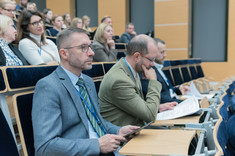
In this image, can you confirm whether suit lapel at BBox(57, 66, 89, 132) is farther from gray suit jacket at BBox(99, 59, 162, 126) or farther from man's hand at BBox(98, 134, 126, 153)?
gray suit jacket at BBox(99, 59, 162, 126)

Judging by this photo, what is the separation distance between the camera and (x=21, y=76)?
1.30 m

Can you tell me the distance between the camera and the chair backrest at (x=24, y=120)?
1.17 metres

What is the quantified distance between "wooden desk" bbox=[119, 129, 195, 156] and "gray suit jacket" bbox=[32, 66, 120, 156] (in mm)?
169

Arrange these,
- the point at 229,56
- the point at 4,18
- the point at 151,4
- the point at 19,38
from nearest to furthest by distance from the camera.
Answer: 1. the point at 4,18
2. the point at 19,38
3. the point at 229,56
4. the point at 151,4

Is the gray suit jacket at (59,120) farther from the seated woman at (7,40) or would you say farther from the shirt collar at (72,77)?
the seated woman at (7,40)

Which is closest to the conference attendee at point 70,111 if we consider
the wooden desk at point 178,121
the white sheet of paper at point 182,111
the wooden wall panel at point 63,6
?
the wooden desk at point 178,121

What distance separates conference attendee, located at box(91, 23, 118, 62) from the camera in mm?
3143

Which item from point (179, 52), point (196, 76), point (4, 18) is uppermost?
point (4, 18)

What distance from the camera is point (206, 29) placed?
22.8 ft

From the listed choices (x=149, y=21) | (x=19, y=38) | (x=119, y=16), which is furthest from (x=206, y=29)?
(x=19, y=38)

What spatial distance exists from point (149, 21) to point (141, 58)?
256 inches

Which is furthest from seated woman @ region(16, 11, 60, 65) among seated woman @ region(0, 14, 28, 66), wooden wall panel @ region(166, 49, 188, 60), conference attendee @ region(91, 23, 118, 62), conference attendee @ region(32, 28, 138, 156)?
wooden wall panel @ region(166, 49, 188, 60)

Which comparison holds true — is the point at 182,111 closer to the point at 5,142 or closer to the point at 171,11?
the point at 5,142

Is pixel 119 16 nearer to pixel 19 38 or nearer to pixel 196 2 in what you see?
pixel 196 2
